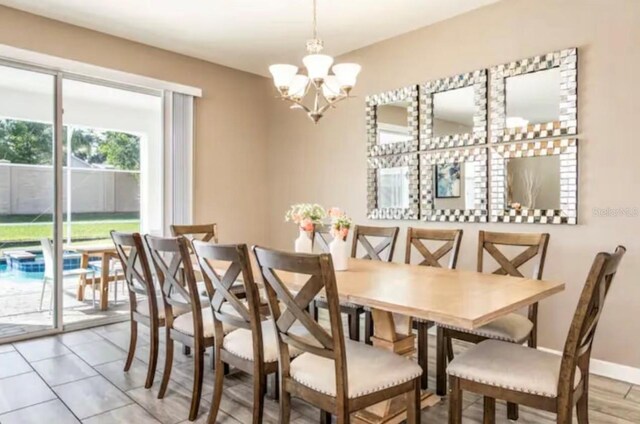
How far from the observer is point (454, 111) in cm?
377

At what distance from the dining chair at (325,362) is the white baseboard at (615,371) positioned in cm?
168

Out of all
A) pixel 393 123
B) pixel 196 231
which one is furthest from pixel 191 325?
pixel 393 123

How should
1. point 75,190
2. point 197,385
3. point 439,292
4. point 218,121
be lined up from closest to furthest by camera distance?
point 439,292 < point 197,385 < point 75,190 < point 218,121

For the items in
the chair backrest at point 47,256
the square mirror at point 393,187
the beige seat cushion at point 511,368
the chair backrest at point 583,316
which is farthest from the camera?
the square mirror at point 393,187

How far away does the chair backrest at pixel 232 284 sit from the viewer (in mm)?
1992

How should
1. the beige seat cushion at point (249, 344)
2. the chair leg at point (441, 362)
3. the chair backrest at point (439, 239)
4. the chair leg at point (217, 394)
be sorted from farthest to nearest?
the chair backrest at point (439, 239)
the chair leg at point (441, 362)
the chair leg at point (217, 394)
the beige seat cushion at point (249, 344)

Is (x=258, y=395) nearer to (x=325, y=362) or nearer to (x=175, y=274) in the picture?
(x=325, y=362)

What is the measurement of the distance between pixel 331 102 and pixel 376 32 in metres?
1.54

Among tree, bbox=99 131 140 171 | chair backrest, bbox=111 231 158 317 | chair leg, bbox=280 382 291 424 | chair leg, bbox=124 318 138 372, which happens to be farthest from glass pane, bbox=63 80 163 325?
chair leg, bbox=280 382 291 424

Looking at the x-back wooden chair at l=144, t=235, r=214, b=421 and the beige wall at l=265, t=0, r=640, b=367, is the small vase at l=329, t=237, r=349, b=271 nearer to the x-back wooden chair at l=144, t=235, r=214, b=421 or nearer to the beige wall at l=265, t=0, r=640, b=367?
the x-back wooden chair at l=144, t=235, r=214, b=421

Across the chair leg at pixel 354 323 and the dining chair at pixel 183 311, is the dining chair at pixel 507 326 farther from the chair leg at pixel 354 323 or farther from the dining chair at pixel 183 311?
the dining chair at pixel 183 311

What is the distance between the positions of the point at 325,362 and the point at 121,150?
3545mm

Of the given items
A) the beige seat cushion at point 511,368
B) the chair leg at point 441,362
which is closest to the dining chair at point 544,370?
the beige seat cushion at point 511,368

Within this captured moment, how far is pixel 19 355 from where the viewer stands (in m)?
3.40
